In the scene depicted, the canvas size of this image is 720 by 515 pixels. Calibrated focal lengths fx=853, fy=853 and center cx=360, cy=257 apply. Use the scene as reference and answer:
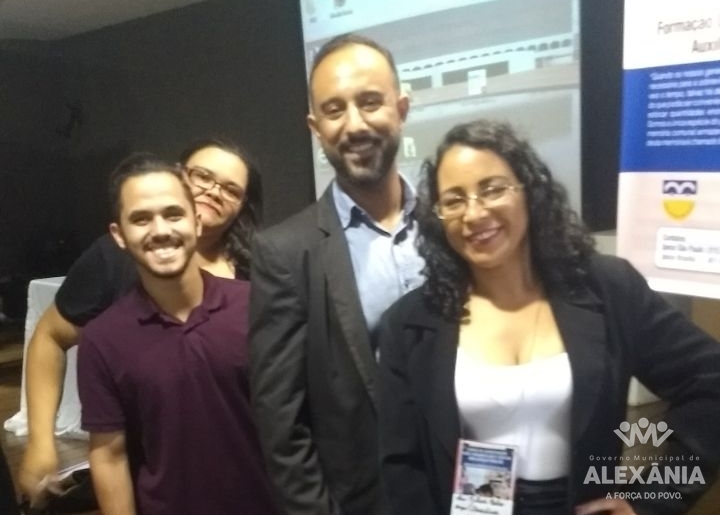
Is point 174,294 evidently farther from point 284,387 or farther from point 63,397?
point 63,397

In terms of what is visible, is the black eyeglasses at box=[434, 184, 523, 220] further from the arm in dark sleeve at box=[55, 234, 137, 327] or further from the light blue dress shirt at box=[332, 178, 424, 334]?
the arm in dark sleeve at box=[55, 234, 137, 327]

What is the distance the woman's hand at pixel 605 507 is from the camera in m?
1.46

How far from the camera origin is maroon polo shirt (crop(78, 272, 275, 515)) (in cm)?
175

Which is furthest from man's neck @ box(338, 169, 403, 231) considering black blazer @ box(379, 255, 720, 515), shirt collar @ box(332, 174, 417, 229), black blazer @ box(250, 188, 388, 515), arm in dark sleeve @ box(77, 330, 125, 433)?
arm in dark sleeve @ box(77, 330, 125, 433)

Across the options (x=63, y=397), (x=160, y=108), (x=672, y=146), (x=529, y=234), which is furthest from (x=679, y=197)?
(x=160, y=108)

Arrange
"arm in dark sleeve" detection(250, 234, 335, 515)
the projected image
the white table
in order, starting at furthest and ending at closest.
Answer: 1. the white table
2. the projected image
3. "arm in dark sleeve" detection(250, 234, 335, 515)

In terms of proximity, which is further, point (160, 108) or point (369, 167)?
point (160, 108)

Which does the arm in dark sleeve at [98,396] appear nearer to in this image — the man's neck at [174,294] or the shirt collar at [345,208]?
the man's neck at [174,294]

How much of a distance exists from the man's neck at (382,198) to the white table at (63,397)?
2981mm

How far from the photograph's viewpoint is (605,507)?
4.85 feet

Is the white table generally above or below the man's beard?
below

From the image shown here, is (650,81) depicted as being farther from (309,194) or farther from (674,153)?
(309,194)

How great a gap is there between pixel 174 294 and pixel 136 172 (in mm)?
282

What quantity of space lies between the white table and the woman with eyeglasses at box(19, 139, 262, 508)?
2310mm
